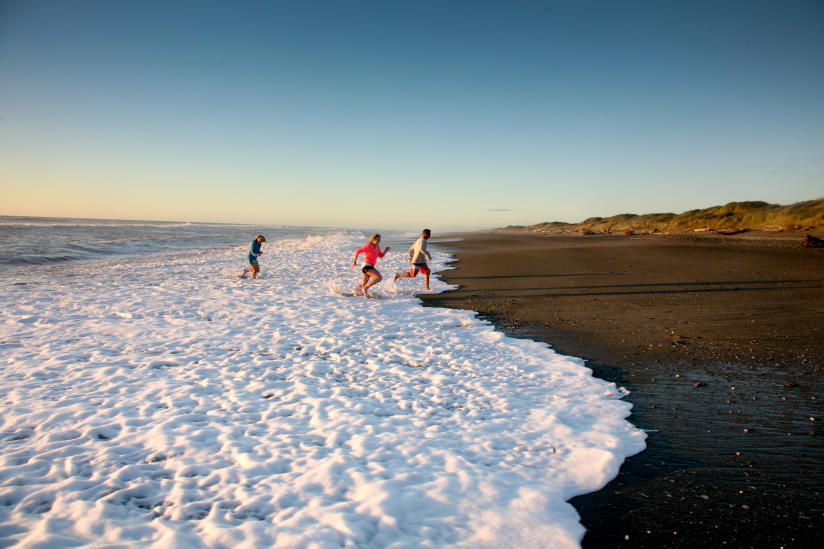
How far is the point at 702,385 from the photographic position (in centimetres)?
564

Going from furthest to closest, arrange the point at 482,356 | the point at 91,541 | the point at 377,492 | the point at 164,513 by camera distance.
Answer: the point at 482,356, the point at 377,492, the point at 164,513, the point at 91,541

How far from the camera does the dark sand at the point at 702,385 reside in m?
3.15

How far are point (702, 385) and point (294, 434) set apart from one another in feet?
18.1

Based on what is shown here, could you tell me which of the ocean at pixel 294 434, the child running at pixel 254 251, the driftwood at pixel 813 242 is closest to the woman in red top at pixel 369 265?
the ocean at pixel 294 434

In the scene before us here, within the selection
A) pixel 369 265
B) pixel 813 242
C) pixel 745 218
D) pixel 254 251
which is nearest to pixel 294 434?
pixel 369 265

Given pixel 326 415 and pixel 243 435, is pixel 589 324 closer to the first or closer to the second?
pixel 326 415

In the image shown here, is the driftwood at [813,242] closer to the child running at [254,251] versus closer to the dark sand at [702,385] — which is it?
the dark sand at [702,385]

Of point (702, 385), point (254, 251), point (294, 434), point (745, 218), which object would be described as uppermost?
point (745, 218)

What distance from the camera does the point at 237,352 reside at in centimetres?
721

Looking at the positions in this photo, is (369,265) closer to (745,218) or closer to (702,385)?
(702,385)

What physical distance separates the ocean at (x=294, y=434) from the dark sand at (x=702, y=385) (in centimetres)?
38

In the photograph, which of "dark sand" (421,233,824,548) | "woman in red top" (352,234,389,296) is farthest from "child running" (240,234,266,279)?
"dark sand" (421,233,824,548)

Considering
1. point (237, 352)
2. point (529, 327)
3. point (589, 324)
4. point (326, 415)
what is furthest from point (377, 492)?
point (589, 324)

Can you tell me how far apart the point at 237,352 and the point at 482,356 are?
4393 mm
